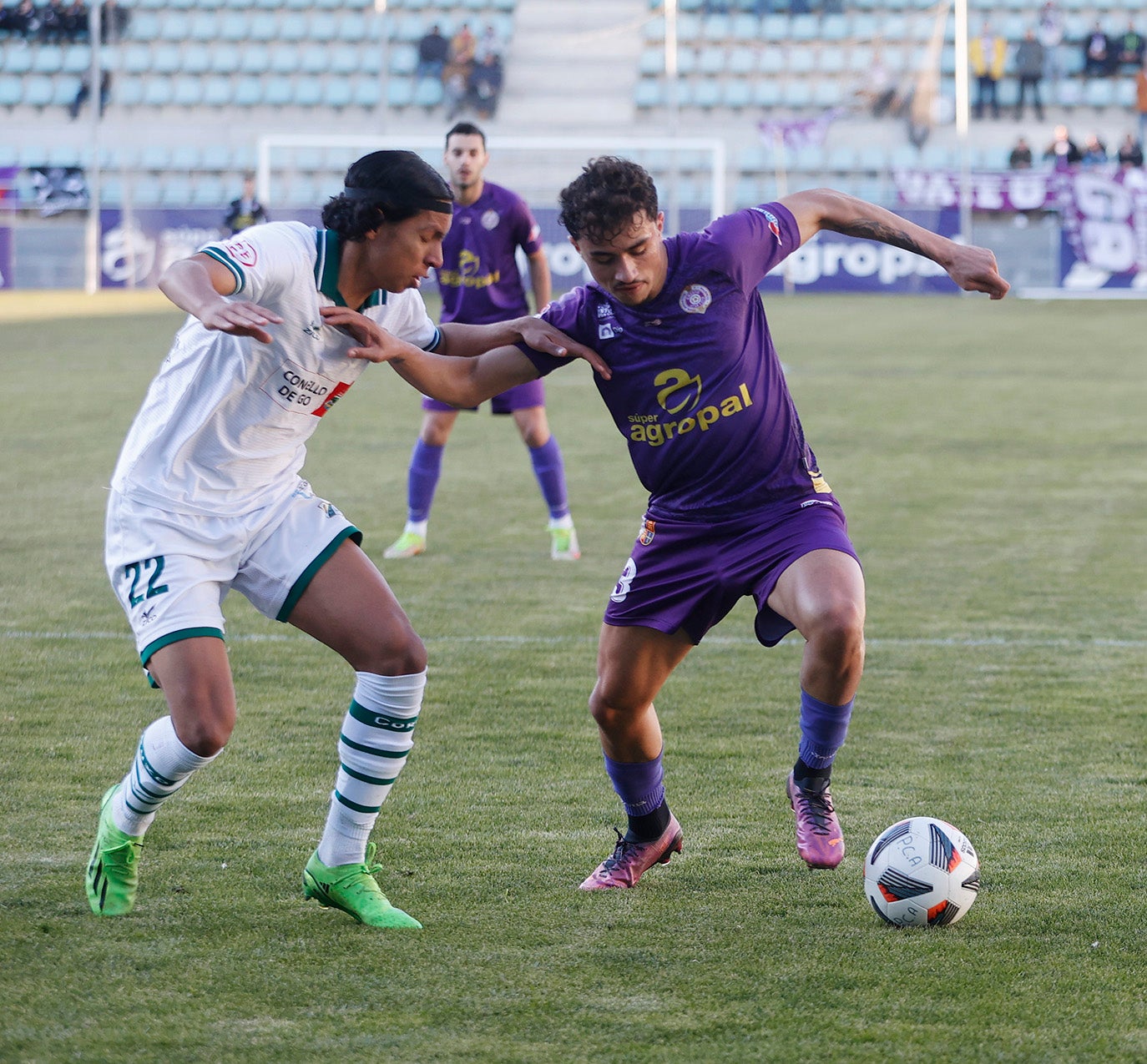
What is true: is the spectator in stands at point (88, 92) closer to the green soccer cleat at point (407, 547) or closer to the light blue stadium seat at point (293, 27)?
the light blue stadium seat at point (293, 27)

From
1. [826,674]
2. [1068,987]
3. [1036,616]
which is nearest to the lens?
[1068,987]

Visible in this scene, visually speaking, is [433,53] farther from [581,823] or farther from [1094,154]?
[581,823]

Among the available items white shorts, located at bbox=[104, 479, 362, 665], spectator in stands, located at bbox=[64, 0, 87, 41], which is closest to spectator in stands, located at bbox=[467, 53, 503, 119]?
spectator in stands, located at bbox=[64, 0, 87, 41]

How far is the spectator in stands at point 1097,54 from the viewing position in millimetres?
32969

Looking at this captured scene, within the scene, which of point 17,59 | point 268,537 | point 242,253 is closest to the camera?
point 242,253

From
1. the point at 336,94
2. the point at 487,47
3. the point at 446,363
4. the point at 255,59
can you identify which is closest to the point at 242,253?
the point at 446,363

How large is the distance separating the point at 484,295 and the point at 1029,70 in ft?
89.9

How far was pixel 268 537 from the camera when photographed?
3717mm

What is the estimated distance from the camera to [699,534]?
3.95 m

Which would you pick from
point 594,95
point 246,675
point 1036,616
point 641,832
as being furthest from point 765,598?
point 594,95

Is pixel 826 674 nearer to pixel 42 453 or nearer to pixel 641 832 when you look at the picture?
pixel 641 832

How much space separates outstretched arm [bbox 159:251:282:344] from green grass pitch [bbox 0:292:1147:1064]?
4.20 feet

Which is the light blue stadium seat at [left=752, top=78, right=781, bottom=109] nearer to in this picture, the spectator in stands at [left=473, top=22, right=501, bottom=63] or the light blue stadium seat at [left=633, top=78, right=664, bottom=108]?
the light blue stadium seat at [left=633, top=78, right=664, bottom=108]

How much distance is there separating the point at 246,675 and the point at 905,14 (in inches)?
1249
